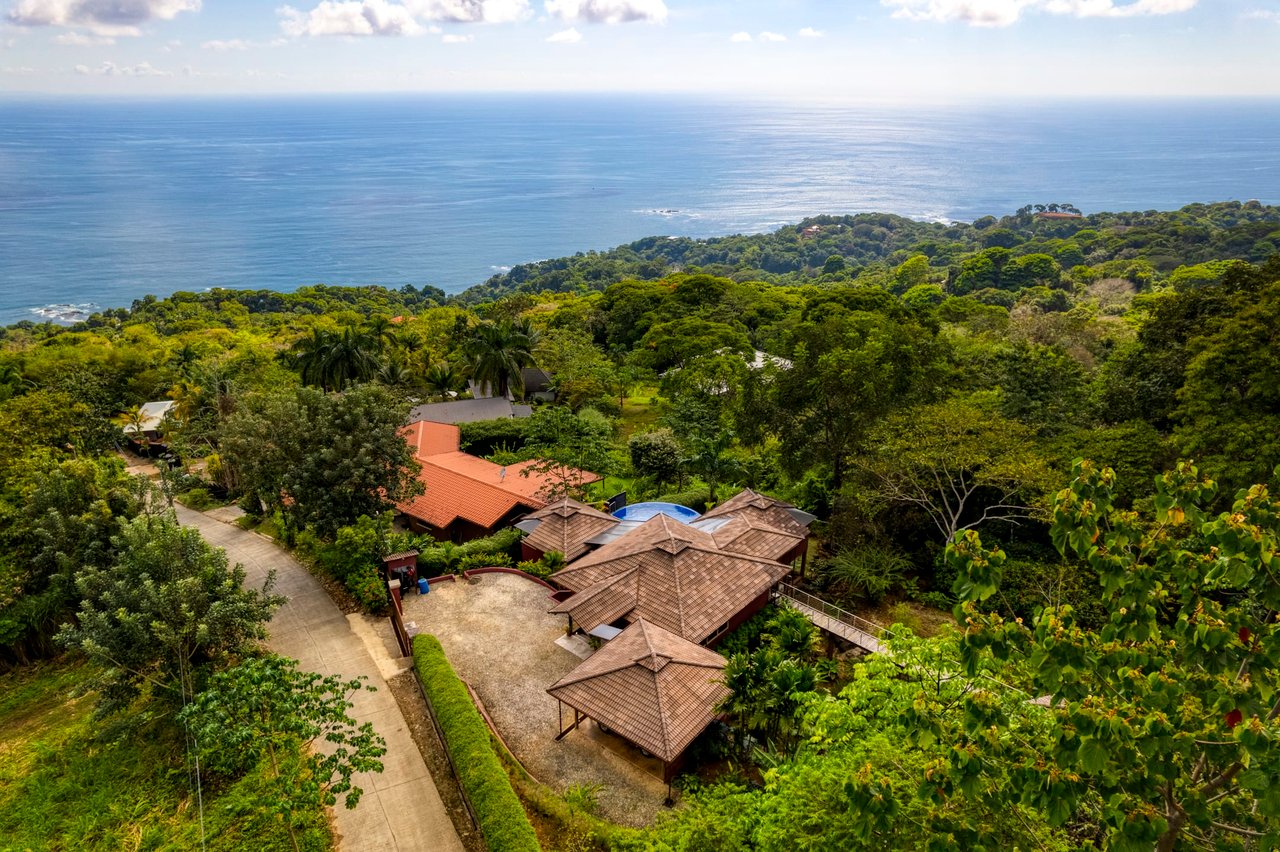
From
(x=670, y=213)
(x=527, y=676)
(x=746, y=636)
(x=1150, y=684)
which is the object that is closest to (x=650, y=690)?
(x=527, y=676)

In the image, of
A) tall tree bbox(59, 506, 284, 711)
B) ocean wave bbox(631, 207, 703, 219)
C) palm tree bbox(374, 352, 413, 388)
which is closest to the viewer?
tall tree bbox(59, 506, 284, 711)

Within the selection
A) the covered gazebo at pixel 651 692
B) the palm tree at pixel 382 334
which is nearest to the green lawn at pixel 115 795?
the covered gazebo at pixel 651 692

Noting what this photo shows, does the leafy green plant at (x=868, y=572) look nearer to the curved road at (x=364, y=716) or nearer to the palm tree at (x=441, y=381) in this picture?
the curved road at (x=364, y=716)

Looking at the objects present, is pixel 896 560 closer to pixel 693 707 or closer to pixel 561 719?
pixel 693 707

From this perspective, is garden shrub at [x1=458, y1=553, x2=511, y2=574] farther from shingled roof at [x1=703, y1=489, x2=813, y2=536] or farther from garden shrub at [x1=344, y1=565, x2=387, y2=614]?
shingled roof at [x1=703, y1=489, x2=813, y2=536]

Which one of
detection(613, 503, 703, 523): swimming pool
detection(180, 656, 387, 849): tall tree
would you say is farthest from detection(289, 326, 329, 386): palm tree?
detection(180, 656, 387, 849): tall tree

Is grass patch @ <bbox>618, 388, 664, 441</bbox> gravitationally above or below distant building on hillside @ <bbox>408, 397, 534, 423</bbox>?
below

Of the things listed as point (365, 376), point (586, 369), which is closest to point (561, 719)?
point (365, 376)
